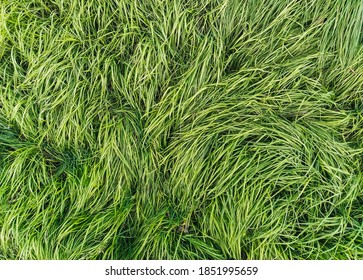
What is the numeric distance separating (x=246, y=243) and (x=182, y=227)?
23 cm

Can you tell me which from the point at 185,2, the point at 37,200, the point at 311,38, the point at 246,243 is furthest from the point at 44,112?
the point at 311,38

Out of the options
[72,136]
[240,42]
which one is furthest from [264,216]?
[72,136]

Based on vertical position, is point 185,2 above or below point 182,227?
above

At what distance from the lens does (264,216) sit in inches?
38.6

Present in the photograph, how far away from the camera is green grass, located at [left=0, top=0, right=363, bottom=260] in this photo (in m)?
1.00

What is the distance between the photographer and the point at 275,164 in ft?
3.26

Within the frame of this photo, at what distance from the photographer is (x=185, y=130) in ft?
3.43

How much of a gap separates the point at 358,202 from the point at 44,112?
1.19m

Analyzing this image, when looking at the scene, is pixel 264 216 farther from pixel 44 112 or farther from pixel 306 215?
pixel 44 112

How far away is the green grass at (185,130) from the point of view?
3.28 ft

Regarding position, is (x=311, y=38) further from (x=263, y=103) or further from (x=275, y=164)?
(x=275, y=164)

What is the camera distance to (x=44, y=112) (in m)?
1.06

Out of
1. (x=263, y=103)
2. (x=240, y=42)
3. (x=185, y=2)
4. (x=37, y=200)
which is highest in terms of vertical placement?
(x=185, y=2)
